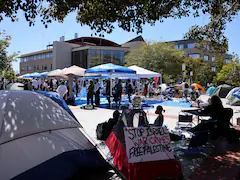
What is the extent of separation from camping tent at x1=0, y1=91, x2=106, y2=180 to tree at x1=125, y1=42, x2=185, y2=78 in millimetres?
35383

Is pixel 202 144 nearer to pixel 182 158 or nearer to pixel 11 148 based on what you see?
pixel 182 158

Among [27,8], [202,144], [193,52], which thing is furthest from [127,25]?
[193,52]

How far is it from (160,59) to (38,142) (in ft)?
121

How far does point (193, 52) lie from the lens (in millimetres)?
67438

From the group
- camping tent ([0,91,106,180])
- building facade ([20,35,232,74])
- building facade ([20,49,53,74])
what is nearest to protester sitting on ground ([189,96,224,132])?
camping tent ([0,91,106,180])

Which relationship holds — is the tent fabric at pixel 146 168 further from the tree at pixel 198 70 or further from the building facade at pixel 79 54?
the tree at pixel 198 70

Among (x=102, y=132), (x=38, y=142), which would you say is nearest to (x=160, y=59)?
(x=102, y=132)

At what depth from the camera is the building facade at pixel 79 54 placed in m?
47.1

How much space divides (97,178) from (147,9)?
15.6ft

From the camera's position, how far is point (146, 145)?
3.86 m

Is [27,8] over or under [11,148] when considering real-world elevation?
over

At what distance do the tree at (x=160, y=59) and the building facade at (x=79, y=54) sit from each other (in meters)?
8.86

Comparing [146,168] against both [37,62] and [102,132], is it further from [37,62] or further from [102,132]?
[37,62]

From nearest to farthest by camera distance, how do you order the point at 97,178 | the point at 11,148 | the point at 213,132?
the point at 11,148 < the point at 97,178 < the point at 213,132
